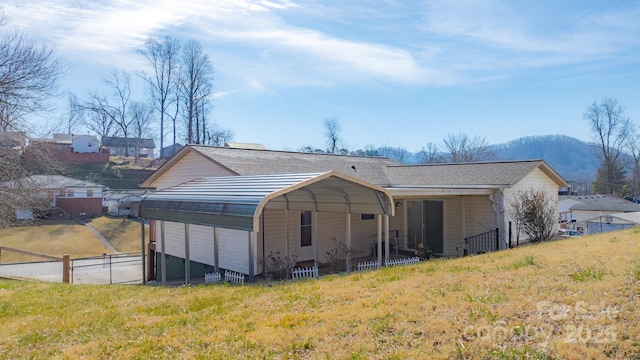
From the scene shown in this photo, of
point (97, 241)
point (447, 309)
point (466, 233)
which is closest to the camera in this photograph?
point (447, 309)

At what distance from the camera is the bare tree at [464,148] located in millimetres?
60594

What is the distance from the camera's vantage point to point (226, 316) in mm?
6367

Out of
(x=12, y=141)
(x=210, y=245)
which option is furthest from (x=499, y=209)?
(x=12, y=141)

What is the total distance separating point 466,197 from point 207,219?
9.74 m

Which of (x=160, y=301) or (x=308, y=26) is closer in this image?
(x=160, y=301)

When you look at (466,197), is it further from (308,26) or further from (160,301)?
(160,301)

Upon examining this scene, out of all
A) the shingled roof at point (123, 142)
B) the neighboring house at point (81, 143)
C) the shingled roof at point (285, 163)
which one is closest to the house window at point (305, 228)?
the shingled roof at point (285, 163)

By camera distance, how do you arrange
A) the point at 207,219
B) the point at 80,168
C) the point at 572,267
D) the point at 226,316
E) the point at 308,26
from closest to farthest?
1. the point at 226,316
2. the point at 572,267
3. the point at 207,219
4. the point at 308,26
5. the point at 80,168

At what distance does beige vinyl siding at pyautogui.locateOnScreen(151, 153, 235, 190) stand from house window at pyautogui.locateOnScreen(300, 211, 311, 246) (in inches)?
113

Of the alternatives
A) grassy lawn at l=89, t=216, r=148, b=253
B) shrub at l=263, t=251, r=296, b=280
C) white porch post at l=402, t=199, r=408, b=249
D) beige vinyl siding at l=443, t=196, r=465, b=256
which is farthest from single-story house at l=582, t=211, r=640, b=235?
grassy lawn at l=89, t=216, r=148, b=253

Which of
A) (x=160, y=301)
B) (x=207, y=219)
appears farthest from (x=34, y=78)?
(x=160, y=301)

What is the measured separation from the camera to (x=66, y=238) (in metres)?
29.6

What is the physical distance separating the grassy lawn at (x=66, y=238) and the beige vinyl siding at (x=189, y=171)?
1246 cm

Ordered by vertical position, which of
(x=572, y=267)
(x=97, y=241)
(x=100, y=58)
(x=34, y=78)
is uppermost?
(x=100, y=58)
